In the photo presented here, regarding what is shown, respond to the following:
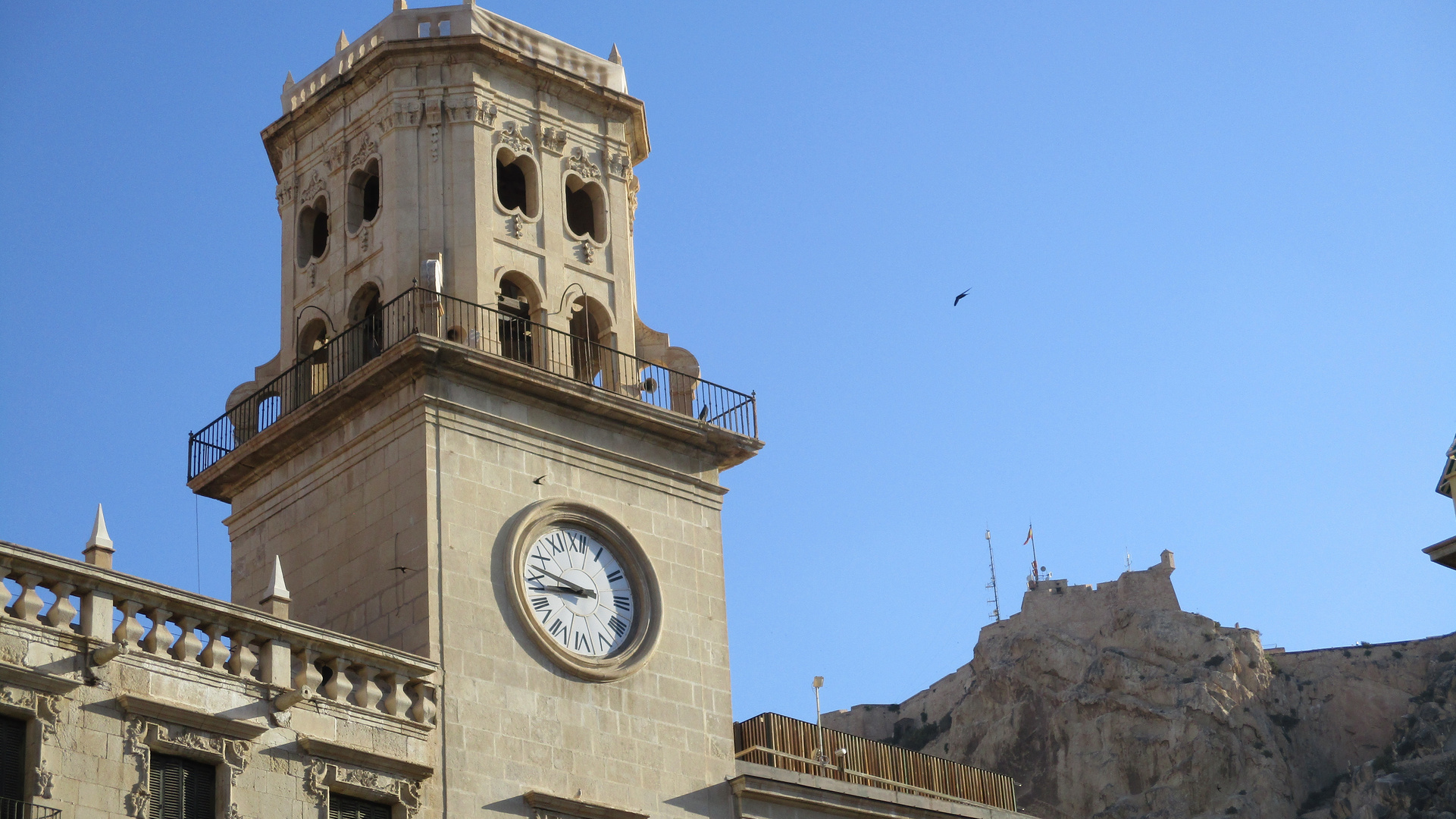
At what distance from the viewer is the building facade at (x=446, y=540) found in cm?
2483

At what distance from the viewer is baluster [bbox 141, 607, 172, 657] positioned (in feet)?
81.7

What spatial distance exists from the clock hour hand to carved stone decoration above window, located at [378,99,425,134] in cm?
815

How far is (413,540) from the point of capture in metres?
29.4

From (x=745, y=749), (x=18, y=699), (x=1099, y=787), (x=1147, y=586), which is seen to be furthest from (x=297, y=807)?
(x=1147, y=586)

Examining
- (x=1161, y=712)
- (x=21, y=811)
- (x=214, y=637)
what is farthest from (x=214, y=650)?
(x=1161, y=712)

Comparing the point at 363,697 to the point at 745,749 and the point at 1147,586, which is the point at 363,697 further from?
the point at 1147,586

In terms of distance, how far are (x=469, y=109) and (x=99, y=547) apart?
36.1 ft

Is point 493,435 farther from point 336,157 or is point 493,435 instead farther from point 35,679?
point 35,679

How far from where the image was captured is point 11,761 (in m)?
23.1

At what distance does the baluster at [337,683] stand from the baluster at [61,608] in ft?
12.5

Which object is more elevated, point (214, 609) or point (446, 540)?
point (446, 540)

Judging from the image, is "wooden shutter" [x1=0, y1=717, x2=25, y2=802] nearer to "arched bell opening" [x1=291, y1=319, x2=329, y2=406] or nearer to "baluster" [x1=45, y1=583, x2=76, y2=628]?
"baluster" [x1=45, y1=583, x2=76, y2=628]

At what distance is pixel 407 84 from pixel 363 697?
37.9 ft

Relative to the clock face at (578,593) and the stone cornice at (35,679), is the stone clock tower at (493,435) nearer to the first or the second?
the clock face at (578,593)
